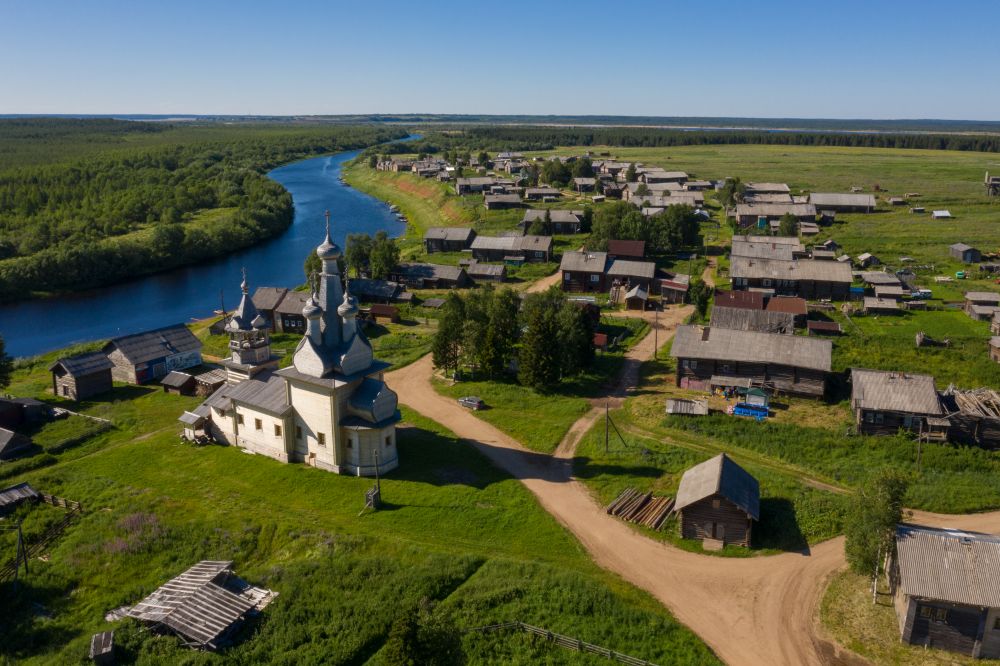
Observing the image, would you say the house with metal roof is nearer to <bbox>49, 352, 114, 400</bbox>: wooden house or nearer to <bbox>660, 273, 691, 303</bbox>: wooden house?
<bbox>49, 352, 114, 400</bbox>: wooden house

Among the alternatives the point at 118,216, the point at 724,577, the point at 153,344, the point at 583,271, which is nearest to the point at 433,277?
the point at 583,271

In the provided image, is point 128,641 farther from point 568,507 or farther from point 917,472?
point 917,472

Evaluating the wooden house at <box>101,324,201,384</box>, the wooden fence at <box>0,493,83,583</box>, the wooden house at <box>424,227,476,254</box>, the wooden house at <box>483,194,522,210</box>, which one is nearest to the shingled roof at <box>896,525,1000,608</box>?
the wooden fence at <box>0,493,83,583</box>

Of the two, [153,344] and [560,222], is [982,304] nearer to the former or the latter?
[560,222]

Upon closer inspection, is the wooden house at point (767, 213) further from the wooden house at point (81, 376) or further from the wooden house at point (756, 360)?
the wooden house at point (81, 376)

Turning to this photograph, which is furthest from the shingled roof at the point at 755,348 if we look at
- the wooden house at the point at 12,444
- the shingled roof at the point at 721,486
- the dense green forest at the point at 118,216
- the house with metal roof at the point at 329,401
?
the dense green forest at the point at 118,216

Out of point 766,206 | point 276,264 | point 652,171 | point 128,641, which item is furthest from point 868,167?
point 128,641
